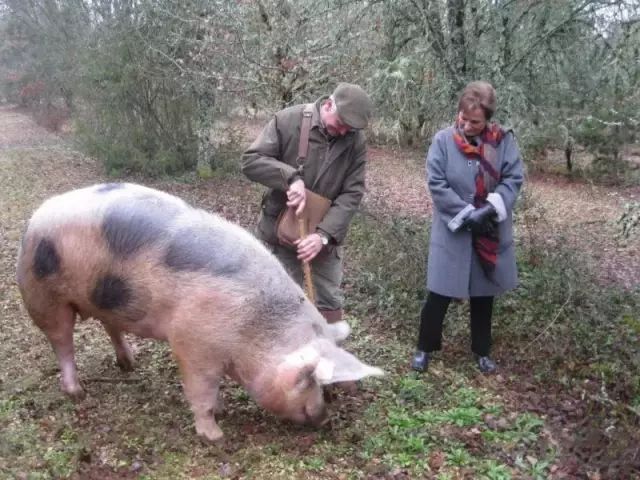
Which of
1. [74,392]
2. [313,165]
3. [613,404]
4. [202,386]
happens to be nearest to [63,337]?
[74,392]

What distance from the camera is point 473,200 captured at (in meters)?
4.35

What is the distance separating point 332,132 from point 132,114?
415 inches

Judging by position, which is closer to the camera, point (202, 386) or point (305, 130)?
point (202, 386)

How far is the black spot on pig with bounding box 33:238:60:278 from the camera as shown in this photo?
4.05 metres

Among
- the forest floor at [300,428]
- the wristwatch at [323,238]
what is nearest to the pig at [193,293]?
the forest floor at [300,428]

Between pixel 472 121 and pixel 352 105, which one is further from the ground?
pixel 352 105

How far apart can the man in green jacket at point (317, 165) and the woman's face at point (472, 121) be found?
69 cm

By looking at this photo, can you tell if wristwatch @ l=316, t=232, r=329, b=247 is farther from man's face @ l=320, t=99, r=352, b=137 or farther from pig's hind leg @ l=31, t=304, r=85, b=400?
pig's hind leg @ l=31, t=304, r=85, b=400

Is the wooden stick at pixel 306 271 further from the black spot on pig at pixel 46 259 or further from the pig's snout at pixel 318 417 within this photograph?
the black spot on pig at pixel 46 259

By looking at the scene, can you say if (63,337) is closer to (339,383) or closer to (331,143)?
(339,383)

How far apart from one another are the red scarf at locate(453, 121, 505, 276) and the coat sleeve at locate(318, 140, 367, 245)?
2.24 ft

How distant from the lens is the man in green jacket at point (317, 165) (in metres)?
3.90

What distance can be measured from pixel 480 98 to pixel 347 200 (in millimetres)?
1100

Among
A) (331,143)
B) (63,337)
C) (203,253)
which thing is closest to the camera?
(203,253)
